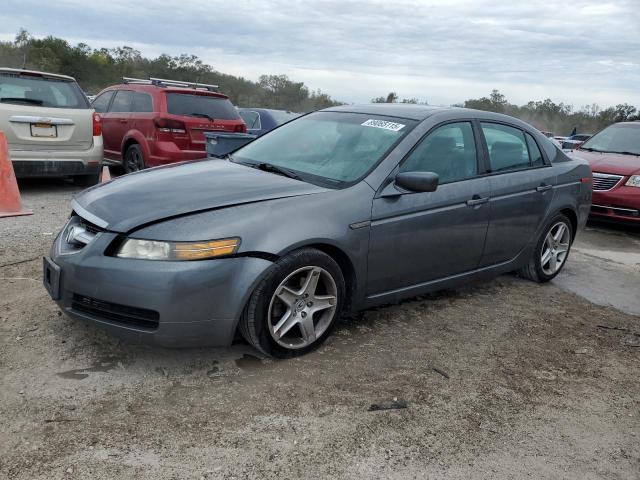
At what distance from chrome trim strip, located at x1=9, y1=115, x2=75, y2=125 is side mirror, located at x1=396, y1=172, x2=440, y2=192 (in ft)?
18.6

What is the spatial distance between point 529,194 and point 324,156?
1.89 metres

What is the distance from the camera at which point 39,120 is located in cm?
750

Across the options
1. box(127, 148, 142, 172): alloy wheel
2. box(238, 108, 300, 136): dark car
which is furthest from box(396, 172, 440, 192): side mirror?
box(238, 108, 300, 136): dark car

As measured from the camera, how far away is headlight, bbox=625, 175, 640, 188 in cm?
806

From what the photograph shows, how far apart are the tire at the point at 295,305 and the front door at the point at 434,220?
335mm

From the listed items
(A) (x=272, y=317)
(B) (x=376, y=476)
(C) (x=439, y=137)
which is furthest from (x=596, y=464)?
(C) (x=439, y=137)

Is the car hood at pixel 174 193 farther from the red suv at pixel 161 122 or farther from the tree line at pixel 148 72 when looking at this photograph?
the tree line at pixel 148 72

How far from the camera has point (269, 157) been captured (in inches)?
170

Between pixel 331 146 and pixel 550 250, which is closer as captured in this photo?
pixel 331 146

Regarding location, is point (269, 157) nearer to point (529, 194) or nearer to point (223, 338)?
point (223, 338)

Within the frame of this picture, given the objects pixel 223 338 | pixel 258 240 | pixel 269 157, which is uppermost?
pixel 269 157

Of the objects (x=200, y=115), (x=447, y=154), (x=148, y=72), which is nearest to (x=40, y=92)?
(x=200, y=115)

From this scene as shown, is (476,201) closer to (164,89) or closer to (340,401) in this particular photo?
(340,401)

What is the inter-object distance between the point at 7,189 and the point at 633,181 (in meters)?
7.96
